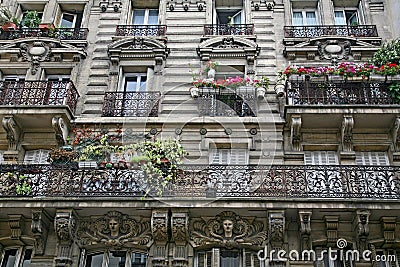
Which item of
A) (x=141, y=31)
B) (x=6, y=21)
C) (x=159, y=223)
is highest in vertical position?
(x=6, y=21)

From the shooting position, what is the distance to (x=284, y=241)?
11.3 meters

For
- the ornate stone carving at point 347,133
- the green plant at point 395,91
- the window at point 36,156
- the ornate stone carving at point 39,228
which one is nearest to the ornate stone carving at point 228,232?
the ornate stone carving at point 347,133

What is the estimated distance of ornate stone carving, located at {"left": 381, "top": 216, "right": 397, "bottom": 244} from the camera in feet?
36.6

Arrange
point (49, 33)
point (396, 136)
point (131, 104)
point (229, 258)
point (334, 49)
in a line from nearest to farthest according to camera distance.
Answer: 1. point (229, 258)
2. point (396, 136)
3. point (131, 104)
4. point (334, 49)
5. point (49, 33)

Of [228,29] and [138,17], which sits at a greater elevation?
[138,17]

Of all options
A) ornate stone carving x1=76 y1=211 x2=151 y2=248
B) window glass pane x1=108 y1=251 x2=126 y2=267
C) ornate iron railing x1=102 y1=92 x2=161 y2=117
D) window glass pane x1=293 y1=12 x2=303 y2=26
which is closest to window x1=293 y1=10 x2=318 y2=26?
window glass pane x1=293 y1=12 x2=303 y2=26

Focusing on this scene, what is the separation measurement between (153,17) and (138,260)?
8.54m

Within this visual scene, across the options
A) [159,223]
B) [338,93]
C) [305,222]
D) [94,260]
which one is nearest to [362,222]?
[305,222]

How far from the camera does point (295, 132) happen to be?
13.1 meters

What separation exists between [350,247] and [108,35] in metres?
9.60

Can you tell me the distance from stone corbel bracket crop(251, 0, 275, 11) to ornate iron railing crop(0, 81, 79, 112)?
6.39 metres

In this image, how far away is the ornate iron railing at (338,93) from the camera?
1314 cm

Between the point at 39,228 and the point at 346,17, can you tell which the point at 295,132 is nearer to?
the point at 346,17

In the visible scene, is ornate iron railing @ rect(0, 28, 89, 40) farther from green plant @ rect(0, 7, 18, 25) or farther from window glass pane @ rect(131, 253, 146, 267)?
window glass pane @ rect(131, 253, 146, 267)
